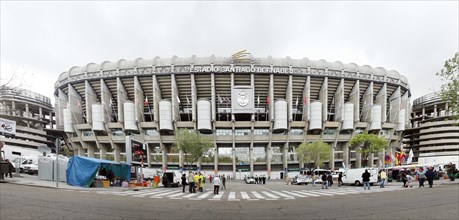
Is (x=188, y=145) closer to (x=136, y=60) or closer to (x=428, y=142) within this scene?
(x=136, y=60)

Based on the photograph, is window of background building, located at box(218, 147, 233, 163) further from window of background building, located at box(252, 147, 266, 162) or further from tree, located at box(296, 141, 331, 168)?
tree, located at box(296, 141, 331, 168)

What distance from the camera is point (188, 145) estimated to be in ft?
138

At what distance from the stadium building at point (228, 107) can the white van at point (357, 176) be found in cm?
2925

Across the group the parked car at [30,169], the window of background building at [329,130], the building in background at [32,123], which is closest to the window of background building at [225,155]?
the window of background building at [329,130]

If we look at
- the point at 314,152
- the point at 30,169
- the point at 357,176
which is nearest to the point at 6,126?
the point at 30,169

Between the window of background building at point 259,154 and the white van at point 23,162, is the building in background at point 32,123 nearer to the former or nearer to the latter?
the white van at point 23,162

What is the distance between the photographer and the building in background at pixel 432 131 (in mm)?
81875

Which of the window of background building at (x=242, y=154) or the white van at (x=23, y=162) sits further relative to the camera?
the window of background building at (x=242, y=154)

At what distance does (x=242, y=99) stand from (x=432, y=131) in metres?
76.5

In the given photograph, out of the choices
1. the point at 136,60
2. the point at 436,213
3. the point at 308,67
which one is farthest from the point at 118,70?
the point at 436,213

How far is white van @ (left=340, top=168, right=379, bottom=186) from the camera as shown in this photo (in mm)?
24927

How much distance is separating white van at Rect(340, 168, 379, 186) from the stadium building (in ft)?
96.0

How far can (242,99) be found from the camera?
2189 inches

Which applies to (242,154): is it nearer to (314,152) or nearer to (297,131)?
(297,131)
